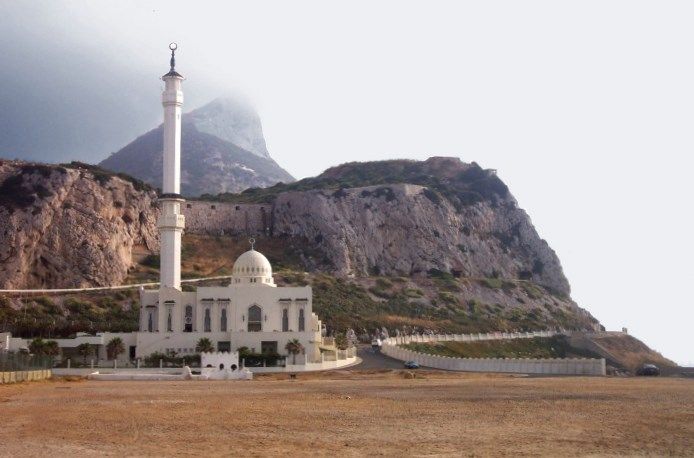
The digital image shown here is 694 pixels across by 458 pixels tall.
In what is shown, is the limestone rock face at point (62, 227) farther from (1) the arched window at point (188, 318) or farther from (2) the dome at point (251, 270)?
(2) the dome at point (251, 270)

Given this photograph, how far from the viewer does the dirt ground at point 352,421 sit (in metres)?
18.3

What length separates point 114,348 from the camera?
5750 cm

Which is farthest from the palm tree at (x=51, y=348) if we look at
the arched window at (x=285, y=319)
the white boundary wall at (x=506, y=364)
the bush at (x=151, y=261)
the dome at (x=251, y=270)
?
the bush at (x=151, y=261)

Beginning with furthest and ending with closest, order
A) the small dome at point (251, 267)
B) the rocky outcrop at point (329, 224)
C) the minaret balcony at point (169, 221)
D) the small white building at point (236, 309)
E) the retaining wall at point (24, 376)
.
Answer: the rocky outcrop at point (329, 224)
the small dome at point (251, 267)
the minaret balcony at point (169, 221)
the small white building at point (236, 309)
the retaining wall at point (24, 376)

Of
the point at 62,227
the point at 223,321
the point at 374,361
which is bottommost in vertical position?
the point at 374,361

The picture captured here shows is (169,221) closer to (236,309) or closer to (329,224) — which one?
(236,309)

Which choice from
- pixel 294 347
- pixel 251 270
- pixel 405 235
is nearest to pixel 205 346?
pixel 294 347

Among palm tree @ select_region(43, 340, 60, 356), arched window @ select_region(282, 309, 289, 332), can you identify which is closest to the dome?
arched window @ select_region(282, 309, 289, 332)

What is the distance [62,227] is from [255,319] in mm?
30900

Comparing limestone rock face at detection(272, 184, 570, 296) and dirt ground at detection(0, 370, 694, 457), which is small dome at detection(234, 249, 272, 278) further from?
limestone rock face at detection(272, 184, 570, 296)

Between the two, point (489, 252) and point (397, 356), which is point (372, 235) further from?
point (397, 356)

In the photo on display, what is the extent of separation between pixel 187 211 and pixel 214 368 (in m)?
61.8

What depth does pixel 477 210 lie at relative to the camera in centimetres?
12531

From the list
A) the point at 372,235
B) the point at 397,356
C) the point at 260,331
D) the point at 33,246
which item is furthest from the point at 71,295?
the point at 372,235
